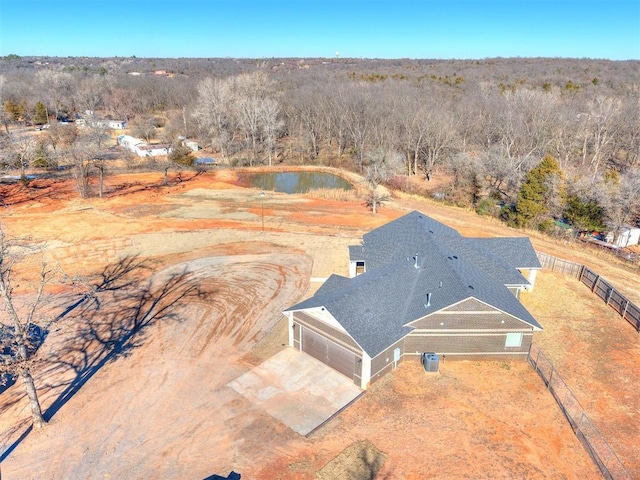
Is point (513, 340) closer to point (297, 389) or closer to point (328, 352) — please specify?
point (328, 352)

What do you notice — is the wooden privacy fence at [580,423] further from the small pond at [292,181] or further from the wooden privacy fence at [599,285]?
the small pond at [292,181]

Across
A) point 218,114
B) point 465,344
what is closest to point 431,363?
point 465,344

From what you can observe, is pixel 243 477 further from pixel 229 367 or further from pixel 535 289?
pixel 535 289

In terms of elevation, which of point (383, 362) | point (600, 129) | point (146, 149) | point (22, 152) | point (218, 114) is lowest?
point (383, 362)

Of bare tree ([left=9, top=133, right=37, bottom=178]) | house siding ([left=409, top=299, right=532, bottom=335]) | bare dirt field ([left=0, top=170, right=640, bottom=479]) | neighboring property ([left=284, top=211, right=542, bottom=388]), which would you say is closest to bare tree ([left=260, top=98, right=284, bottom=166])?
bare tree ([left=9, top=133, right=37, bottom=178])

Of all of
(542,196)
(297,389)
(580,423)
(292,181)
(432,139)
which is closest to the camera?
(580,423)

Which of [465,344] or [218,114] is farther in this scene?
[218,114]

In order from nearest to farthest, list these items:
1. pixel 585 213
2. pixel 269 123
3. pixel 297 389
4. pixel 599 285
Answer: pixel 297 389
pixel 599 285
pixel 585 213
pixel 269 123

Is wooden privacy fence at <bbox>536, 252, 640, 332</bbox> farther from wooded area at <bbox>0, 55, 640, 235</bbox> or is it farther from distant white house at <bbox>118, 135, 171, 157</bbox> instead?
distant white house at <bbox>118, 135, 171, 157</bbox>
